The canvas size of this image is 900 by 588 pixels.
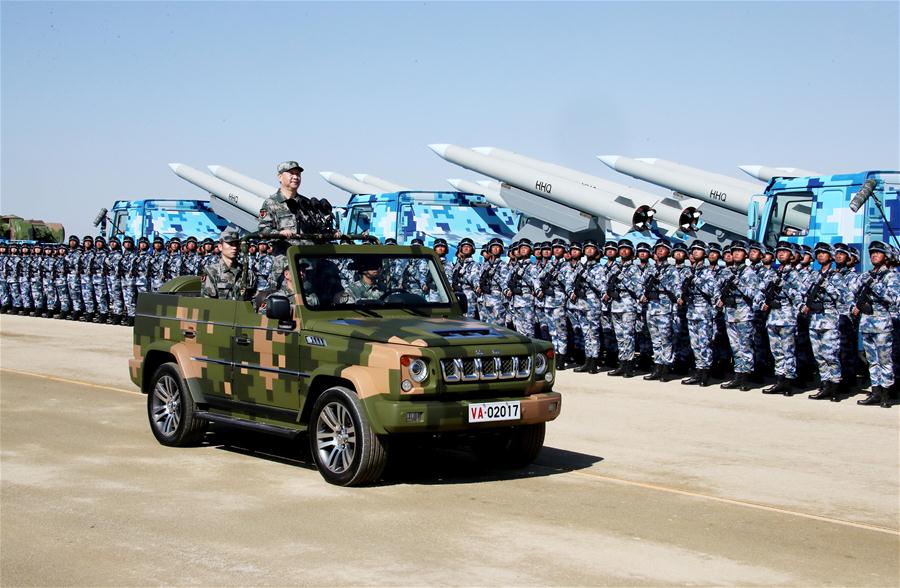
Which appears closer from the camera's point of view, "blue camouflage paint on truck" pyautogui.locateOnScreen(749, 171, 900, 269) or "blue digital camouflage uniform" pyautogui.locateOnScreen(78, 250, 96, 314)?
"blue camouflage paint on truck" pyautogui.locateOnScreen(749, 171, 900, 269)

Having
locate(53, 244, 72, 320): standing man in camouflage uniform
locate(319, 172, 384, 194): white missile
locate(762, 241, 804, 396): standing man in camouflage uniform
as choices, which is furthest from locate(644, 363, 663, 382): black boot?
locate(319, 172, 384, 194): white missile

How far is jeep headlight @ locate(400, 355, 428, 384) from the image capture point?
790 cm

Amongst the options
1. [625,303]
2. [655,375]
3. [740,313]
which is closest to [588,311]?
[625,303]

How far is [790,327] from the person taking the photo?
1440 centimetres

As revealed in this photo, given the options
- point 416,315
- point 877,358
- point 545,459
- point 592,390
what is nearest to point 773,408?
point 877,358

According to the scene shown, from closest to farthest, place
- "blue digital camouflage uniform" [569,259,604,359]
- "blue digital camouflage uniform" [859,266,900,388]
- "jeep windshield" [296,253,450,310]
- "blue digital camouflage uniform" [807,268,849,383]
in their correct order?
"jeep windshield" [296,253,450,310], "blue digital camouflage uniform" [859,266,900,388], "blue digital camouflage uniform" [807,268,849,383], "blue digital camouflage uniform" [569,259,604,359]

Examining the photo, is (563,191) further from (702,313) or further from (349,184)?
(349,184)

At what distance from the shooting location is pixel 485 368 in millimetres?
8258

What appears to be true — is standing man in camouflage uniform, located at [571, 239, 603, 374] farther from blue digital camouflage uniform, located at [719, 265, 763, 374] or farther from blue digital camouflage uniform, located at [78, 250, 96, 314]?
blue digital camouflage uniform, located at [78, 250, 96, 314]

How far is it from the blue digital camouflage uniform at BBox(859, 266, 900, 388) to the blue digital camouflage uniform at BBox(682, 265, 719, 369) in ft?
7.43

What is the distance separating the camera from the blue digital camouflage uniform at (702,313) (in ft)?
50.4

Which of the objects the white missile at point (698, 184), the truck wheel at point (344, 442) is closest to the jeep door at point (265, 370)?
the truck wheel at point (344, 442)

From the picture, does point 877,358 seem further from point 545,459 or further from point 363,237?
point 363,237

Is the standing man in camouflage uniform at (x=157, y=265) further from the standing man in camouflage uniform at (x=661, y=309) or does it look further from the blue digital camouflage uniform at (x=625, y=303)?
the standing man in camouflage uniform at (x=661, y=309)
